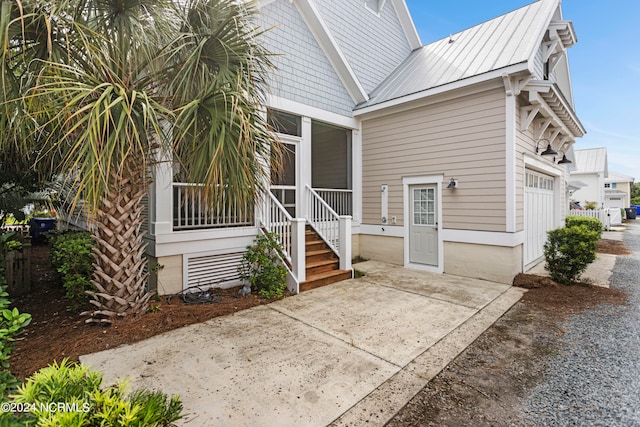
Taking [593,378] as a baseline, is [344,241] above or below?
above

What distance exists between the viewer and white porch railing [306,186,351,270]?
22.0 ft

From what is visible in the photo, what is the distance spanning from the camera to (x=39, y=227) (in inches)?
430

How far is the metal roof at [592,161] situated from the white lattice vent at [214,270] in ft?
105

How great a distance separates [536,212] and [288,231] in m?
6.82

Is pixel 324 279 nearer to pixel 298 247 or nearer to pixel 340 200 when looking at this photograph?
pixel 298 247

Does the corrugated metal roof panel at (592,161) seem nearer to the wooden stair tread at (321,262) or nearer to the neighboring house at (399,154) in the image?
the neighboring house at (399,154)

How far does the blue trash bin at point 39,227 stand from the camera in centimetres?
1068

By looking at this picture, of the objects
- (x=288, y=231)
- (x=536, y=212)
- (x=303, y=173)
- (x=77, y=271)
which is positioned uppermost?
(x=303, y=173)

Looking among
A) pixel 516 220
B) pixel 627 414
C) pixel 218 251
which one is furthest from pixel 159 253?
pixel 516 220

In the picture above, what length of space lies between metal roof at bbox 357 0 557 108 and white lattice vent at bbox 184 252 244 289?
18.6 ft

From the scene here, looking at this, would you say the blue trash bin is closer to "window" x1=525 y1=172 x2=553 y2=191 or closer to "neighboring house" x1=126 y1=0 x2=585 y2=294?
"neighboring house" x1=126 y1=0 x2=585 y2=294

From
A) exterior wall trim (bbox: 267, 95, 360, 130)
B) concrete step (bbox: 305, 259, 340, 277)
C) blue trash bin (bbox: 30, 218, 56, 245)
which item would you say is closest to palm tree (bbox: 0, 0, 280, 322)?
exterior wall trim (bbox: 267, 95, 360, 130)

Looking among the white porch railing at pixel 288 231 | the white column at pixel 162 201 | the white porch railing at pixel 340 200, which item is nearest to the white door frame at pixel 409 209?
the white porch railing at pixel 340 200

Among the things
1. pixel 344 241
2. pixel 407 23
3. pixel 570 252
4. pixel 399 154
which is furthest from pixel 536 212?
pixel 407 23
